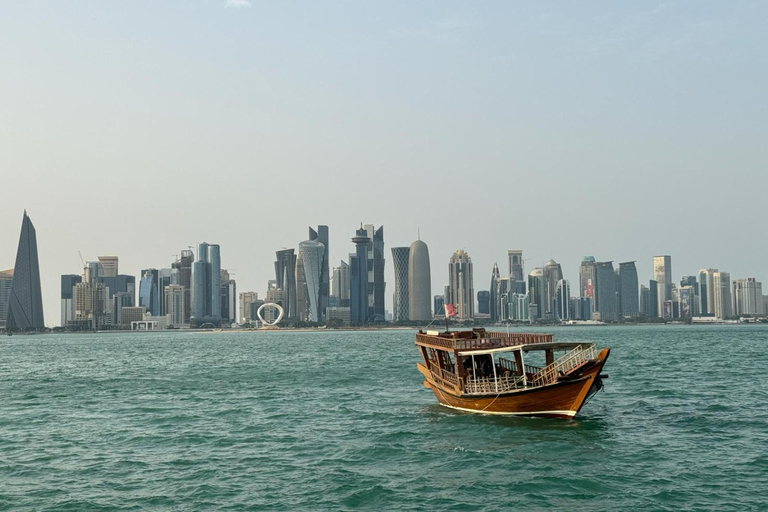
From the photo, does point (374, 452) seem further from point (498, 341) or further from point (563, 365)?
point (563, 365)

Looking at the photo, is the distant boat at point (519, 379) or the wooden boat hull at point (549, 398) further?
the distant boat at point (519, 379)

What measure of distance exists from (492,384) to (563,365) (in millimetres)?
4471

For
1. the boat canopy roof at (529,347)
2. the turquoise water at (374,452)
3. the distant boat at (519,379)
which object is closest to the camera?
the turquoise water at (374,452)

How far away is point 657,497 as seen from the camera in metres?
25.8

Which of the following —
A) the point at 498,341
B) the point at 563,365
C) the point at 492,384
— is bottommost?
the point at 492,384

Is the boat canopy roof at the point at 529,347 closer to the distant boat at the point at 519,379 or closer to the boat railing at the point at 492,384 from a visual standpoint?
the distant boat at the point at 519,379

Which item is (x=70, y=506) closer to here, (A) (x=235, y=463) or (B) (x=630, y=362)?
(A) (x=235, y=463)

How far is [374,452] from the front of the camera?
111 feet

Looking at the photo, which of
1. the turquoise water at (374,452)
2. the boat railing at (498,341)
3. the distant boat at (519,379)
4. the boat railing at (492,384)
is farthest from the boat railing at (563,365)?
the turquoise water at (374,452)

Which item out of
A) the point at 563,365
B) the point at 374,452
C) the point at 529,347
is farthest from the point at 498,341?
the point at 374,452

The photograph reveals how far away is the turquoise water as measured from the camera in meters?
26.1

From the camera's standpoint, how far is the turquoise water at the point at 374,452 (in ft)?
85.8

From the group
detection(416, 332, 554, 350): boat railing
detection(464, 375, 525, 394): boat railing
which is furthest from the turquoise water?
detection(416, 332, 554, 350): boat railing

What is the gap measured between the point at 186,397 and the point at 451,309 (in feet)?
70.6
